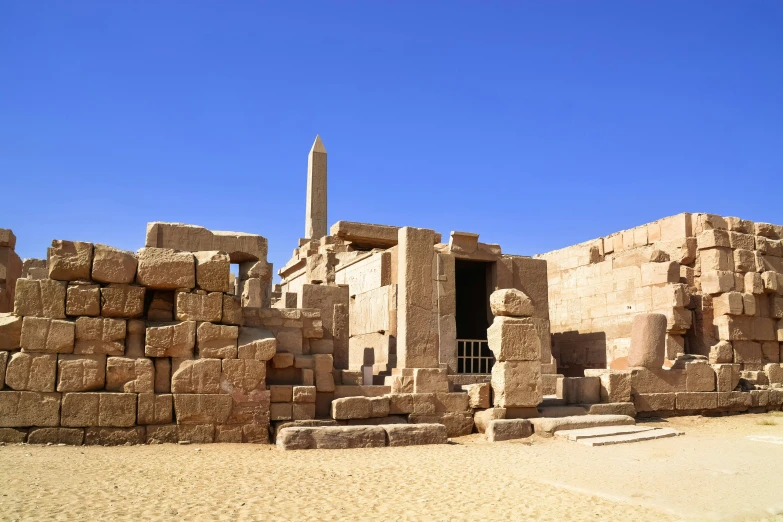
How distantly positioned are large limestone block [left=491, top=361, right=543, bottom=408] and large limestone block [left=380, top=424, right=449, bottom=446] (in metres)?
1.39

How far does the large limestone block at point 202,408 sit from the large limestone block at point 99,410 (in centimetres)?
60

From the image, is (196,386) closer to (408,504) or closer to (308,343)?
(308,343)

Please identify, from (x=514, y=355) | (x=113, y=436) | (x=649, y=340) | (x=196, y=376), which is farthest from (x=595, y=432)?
(x=113, y=436)

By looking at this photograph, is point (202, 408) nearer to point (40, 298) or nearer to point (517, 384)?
point (40, 298)

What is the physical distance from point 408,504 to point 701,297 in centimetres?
1122

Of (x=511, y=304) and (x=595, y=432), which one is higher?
(x=511, y=304)

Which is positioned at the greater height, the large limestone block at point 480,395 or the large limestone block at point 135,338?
the large limestone block at point 135,338

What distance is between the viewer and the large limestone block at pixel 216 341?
31.0 feet

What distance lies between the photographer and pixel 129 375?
909cm

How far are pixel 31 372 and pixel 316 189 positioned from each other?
66.5ft

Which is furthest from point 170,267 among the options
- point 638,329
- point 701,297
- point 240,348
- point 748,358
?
point 748,358

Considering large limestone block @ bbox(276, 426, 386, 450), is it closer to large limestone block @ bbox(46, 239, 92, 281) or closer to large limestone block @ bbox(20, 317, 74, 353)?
large limestone block @ bbox(20, 317, 74, 353)

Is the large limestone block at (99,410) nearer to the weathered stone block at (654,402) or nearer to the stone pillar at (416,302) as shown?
the stone pillar at (416,302)

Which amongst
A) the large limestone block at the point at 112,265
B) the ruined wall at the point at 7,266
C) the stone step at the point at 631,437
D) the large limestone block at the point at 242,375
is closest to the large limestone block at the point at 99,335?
the large limestone block at the point at 112,265
